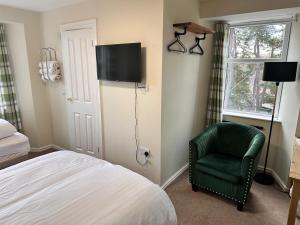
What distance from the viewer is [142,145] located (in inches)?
104

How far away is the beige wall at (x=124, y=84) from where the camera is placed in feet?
7.52

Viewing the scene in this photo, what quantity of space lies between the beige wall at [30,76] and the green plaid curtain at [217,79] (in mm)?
2832

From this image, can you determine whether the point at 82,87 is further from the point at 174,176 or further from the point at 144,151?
the point at 174,176

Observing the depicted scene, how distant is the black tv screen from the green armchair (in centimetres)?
108

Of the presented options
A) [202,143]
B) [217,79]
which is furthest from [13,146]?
[217,79]

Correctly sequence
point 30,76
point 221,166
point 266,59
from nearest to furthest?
point 221,166
point 266,59
point 30,76

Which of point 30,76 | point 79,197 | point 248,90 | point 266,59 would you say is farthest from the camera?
point 30,76

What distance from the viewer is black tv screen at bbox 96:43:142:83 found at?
234 cm

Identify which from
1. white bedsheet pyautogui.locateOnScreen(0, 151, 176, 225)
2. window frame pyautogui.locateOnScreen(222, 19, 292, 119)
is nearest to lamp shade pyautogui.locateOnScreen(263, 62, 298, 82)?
window frame pyautogui.locateOnScreen(222, 19, 292, 119)

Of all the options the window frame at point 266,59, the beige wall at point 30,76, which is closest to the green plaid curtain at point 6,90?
the beige wall at point 30,76

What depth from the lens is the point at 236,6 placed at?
258 cm

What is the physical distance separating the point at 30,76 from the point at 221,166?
3195 millimetres

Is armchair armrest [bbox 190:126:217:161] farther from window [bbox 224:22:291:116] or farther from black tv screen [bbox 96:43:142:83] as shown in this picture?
black tv screen [bbox 96:43:142:83]

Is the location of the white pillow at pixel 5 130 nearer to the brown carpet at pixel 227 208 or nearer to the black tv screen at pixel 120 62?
the black tv screen at pixel 120 62
